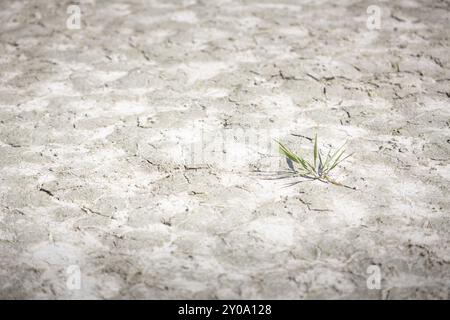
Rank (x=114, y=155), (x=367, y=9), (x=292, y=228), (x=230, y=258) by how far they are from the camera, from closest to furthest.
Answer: (x=230, y=258) < (x=292, y=228) < (x=114, y=155) < (x=367, y=9)

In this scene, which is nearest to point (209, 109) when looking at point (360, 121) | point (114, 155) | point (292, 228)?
point (114, 155)

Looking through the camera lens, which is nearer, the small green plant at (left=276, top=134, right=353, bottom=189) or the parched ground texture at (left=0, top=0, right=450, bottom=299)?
the parched ground texture at (left=0, top=0, right=450, bottom=299)

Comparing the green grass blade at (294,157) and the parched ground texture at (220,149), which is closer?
the parched ground texture at (220,149)

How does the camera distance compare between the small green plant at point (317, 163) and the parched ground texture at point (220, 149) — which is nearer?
the parched ground texture at point (220, 149)

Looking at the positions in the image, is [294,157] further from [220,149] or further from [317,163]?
[220,149]

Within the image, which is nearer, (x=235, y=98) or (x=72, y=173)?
(x=72, y=173)

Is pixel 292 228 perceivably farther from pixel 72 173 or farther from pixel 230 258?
pixel 72 173
